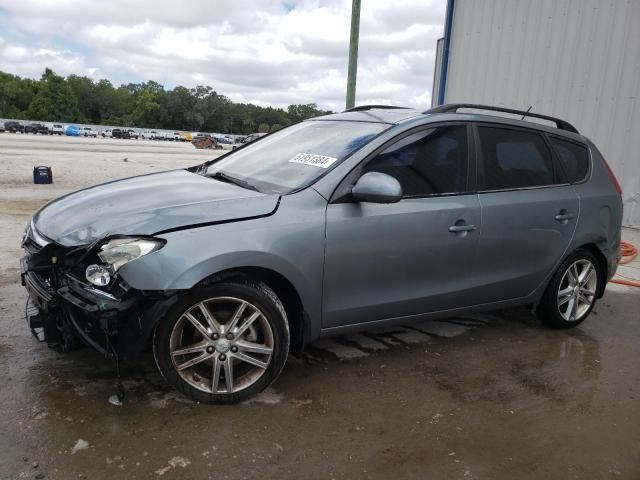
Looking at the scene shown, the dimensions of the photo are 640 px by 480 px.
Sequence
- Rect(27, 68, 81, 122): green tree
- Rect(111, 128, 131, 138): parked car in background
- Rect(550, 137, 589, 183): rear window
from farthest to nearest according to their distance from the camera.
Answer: Rect(27, 68, 81, 122): green tree, Rect(111, 128, 131, 138): parked car in background, Rect(550, 137, 589, 183): rear window

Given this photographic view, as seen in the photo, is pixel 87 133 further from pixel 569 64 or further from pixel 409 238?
pixel 409 238

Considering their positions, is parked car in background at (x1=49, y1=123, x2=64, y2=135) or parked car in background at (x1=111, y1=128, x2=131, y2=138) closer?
parked car in background at (x1=49, y1=123, x2=64, y2=135)

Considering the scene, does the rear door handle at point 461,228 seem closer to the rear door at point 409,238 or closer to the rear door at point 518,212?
the rear door at point 409,238

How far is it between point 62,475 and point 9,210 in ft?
25.9

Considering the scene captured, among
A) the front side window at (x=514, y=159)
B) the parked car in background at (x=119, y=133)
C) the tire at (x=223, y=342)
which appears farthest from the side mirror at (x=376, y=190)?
the parked car in background at (x=119, y=133)

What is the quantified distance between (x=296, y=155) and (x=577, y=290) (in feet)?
8.44

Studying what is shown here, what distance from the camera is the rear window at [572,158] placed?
441 centimetres

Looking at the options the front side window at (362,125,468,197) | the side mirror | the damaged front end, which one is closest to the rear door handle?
the front side window at (362,125,468,197)

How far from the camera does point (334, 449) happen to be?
2.74m

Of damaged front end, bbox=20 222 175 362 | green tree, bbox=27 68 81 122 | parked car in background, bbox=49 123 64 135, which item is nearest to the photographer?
damaged front end, bbox=20 222 175 362

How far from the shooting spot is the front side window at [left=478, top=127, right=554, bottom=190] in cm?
392

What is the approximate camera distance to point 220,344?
3.00m

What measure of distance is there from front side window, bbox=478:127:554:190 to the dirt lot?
1227mm

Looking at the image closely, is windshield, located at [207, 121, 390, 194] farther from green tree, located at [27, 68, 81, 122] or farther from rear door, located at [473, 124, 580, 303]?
green tree, located at [27, 68, 81, 122]
